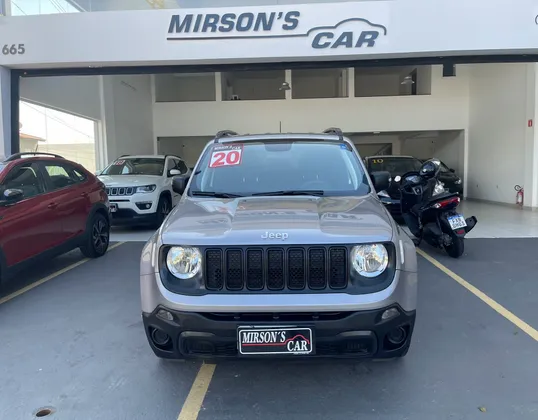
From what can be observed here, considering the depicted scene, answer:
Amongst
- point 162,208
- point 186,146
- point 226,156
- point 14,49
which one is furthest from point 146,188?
point 186,146

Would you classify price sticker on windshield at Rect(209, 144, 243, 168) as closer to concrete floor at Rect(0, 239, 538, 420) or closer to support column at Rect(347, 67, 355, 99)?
concrete floor at Rect(0, 239, 538, 420)

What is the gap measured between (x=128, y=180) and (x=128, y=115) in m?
6.38

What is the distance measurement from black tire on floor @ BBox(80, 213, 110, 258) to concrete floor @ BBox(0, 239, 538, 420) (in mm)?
1973

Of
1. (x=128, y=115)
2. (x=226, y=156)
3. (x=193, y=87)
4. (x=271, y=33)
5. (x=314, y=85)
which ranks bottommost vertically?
(x=226, y=156)

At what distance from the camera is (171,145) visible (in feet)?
65.0

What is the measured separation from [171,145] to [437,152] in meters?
11.8

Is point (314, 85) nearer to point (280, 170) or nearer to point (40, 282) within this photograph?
point (40, 282)

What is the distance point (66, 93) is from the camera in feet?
36.1

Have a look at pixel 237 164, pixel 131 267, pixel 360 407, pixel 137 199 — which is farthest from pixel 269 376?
pixel 137 199

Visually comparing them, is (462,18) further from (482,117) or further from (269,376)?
(269,376)

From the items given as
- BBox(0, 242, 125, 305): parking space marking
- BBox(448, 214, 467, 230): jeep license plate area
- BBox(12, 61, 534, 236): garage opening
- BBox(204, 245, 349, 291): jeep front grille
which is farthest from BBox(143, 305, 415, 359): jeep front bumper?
BBox(12, 61, 534, 236): garage opening

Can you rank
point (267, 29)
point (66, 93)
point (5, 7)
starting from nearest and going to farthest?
point (267, 29)
point (5, 7)
point (66, 93)

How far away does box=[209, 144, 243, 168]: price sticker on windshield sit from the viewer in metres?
3.96

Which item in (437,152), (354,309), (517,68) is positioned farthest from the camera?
(437,152)
